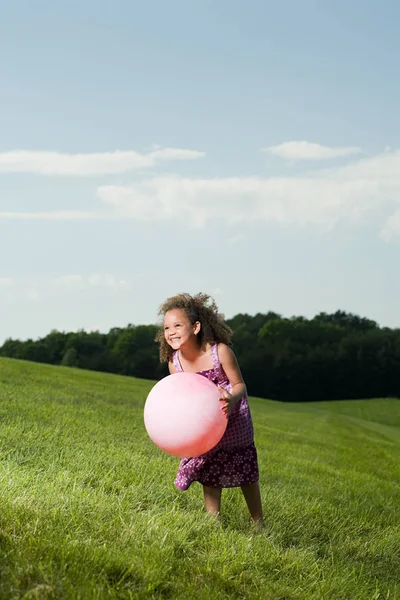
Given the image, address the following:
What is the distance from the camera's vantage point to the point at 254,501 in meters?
5.37

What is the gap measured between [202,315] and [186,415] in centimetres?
91

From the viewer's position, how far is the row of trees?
6300cm

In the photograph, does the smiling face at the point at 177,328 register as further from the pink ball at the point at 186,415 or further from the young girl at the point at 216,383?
the pink ball at the point at 186,415

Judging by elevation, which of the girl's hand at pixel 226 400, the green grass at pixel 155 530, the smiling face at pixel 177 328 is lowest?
the green grass at pixel 155 530

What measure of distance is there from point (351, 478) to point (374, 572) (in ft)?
17.3

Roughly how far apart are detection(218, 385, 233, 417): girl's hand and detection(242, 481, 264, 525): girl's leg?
75 centimetres

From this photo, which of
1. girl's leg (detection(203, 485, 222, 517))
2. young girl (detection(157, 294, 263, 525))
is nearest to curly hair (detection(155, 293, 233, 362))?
young girl (detection(157, 294, 263, 525))

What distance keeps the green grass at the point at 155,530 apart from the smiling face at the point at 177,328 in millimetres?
1149

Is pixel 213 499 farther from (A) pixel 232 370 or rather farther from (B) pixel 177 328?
(B) pixel 177 328

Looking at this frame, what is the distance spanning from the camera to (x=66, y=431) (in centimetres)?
818

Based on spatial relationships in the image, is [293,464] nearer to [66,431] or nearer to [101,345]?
[66,431]

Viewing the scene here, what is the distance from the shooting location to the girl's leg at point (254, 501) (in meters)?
5.34

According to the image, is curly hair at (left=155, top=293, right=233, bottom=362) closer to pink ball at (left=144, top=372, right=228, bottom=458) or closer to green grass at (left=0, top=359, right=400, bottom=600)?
pink ball at (left=144, top=372, right=228, bottom=458)

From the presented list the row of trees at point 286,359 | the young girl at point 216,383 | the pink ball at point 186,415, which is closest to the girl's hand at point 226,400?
the pink ball at point 186,415
